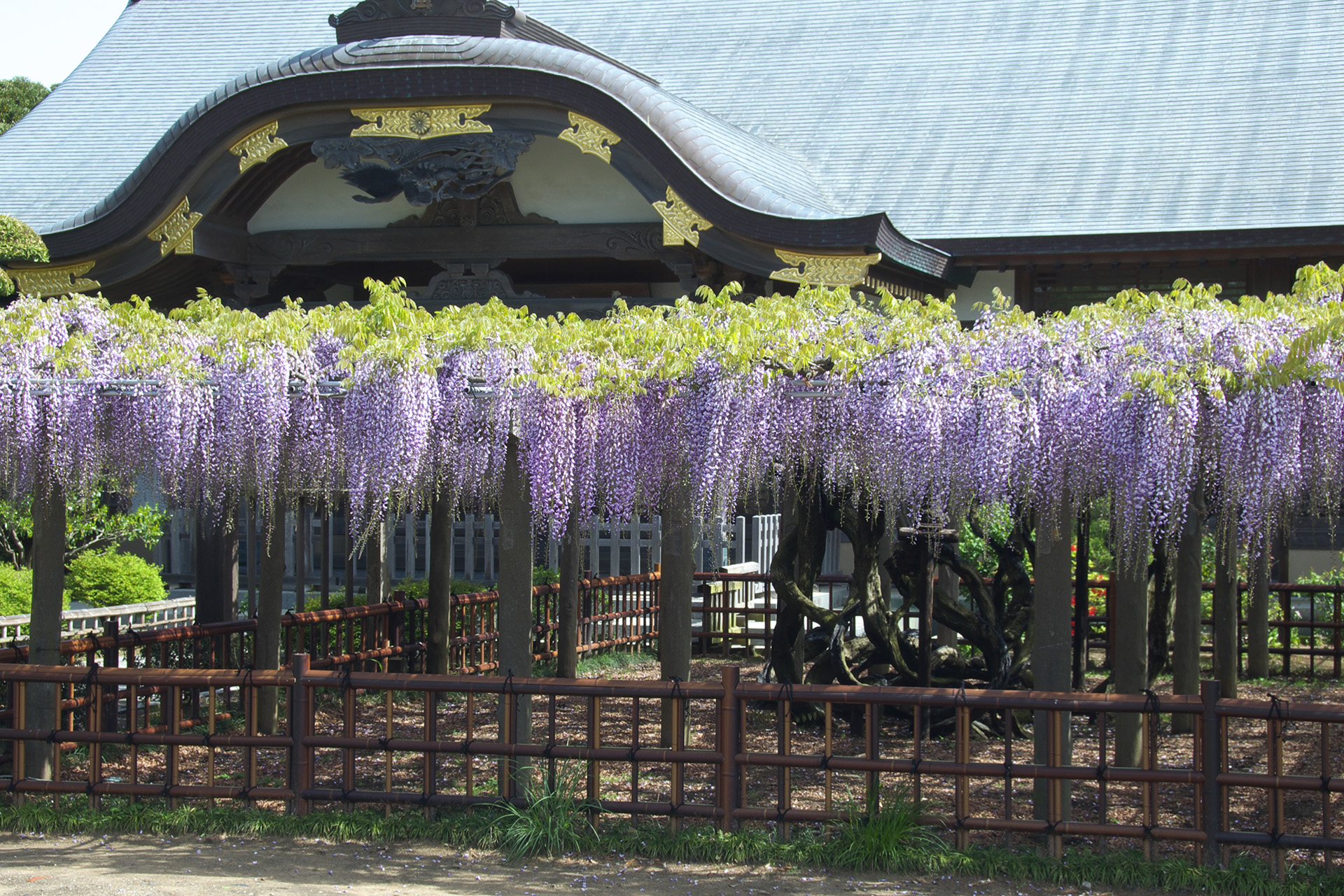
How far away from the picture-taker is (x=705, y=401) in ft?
22.4

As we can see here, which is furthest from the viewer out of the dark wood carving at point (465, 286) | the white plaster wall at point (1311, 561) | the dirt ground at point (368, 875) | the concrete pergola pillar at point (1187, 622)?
the white plaster wall at point (1311, 561)

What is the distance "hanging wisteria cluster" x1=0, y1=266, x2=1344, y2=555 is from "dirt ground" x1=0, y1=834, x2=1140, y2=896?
71.6 inches

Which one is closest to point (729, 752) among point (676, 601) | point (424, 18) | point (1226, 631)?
point (676, 601)

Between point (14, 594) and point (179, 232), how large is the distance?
16.6ft

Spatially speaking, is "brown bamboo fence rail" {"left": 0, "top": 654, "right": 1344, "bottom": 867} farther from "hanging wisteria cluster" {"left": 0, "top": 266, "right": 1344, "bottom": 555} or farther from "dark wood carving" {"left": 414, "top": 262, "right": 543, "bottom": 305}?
"dark wood carving" {"left": 414, "top": 262, "right": 543, "bottom": 305}

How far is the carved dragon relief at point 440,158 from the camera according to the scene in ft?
31.1

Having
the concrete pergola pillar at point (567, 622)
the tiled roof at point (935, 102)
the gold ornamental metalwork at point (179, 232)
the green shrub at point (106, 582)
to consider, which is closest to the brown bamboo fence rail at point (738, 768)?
the concrete pergola pillar at point (567, 622)

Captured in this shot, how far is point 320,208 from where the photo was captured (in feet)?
34.8

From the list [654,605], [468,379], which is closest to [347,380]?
[468,379]

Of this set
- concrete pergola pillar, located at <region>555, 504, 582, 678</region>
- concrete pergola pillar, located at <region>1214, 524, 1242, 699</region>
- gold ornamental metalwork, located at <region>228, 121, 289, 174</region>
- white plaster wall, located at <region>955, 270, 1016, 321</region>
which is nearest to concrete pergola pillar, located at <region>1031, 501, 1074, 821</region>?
concrete pergola pillar, located at <region>1214, 524, 1242, 699</region>

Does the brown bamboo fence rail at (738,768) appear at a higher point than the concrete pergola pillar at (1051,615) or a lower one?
lower

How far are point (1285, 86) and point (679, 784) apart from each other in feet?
32.0

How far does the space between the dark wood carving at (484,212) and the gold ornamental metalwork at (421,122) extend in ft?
2.51

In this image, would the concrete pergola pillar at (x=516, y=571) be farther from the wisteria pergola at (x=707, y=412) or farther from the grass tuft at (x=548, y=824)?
the grass tuft at (x=548, y=824)
